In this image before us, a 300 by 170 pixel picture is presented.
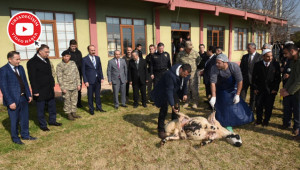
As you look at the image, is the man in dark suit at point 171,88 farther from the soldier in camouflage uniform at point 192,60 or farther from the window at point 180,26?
the window at point 180,26

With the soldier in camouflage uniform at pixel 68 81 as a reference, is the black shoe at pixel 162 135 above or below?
below

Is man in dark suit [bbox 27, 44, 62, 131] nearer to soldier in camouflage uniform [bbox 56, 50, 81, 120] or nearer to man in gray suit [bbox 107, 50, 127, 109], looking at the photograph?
soldier in camouflage uniform [bbox 56, 50, 81, 120]

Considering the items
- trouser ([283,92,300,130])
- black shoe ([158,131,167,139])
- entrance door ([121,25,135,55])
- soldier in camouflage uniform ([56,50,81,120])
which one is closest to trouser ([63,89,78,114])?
soldier in camouflage uniform ([56,50,81,120])

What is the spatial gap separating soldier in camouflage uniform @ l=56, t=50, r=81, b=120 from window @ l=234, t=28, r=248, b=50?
1590 centimetres

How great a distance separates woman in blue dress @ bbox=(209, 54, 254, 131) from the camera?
424 centimetres

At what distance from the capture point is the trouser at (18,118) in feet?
13.4

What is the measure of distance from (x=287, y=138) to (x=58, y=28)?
8912mm

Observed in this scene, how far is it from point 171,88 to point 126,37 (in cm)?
742

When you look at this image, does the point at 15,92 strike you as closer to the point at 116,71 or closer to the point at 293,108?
the point at 116,71

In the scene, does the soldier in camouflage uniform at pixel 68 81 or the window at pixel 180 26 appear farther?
the window at pixel 180 26

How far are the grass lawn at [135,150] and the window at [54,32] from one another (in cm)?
414
